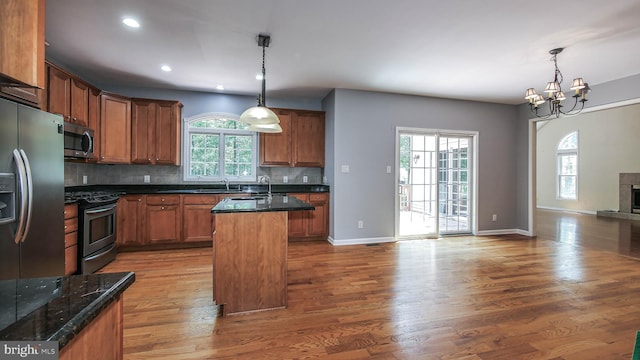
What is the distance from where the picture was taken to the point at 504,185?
5668 mm

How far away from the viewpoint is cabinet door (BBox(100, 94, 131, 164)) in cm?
416

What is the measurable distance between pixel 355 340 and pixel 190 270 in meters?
2.33

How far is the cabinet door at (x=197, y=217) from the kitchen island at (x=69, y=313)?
382 centimetres

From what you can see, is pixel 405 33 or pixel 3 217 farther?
pixel 405 33

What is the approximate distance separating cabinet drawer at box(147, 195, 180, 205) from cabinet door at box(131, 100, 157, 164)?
2.07 feet

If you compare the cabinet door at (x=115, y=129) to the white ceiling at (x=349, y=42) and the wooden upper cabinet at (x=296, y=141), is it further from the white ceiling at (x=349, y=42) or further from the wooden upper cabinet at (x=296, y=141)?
the wooden upper cabinet at (x=296, y=141)

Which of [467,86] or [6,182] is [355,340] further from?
[467,86]

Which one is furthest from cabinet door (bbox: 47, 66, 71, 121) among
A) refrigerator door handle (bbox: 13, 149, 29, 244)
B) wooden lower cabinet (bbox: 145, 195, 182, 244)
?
refrigerator door handle (bbox: 13, 149, 29, 244)

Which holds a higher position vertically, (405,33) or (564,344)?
(405,33)

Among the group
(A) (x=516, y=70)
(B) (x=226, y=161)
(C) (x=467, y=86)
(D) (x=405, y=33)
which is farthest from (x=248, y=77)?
(A) (x=516, y=70)

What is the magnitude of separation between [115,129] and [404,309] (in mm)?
4599

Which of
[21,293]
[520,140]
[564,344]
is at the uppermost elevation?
[520,140]

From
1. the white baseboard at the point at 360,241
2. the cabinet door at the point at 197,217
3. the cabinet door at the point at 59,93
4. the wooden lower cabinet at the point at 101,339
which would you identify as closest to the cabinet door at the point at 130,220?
the cabinet door at the point at 197,217

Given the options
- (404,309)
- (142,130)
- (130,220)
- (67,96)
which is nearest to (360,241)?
(404,309)
